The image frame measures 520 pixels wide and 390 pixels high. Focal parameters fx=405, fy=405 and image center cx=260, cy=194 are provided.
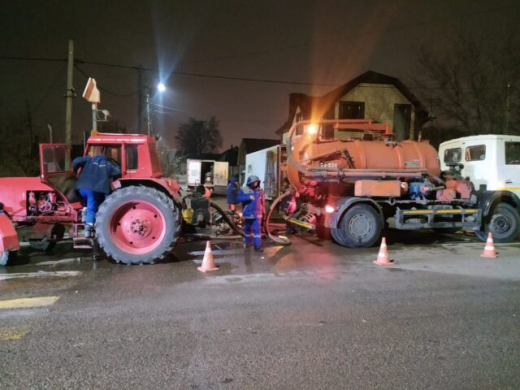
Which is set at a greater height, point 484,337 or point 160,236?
point 160,236

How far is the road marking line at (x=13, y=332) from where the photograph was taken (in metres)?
4.25

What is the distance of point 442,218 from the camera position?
34.2ft

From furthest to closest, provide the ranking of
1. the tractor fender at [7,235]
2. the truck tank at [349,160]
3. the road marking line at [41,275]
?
the truck tank at [349,160], the tractor fender at [7,235], the road marking line at [41,275]

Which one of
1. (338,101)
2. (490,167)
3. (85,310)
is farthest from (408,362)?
(338,101)

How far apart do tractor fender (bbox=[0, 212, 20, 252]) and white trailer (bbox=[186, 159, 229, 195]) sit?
2662 cm

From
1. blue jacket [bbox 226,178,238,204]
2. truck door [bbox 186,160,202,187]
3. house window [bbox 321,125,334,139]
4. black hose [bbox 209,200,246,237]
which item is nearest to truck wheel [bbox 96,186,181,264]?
black hose [bbox 209,200,246,237]

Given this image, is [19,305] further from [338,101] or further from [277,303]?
[338,101]

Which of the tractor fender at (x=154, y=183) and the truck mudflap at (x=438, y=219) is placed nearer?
the tractor fender at (x=154, y=183)

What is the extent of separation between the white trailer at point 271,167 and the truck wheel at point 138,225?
656 cm

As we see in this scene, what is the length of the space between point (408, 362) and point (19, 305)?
474 cm

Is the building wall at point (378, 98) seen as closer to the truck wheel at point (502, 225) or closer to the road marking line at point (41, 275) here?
the truck wheel at point (502, 225)

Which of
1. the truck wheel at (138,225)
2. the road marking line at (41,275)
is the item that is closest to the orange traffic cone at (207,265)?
the truck wheel at (138,225)

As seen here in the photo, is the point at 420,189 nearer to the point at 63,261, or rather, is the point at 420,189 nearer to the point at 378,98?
the point at 63,261

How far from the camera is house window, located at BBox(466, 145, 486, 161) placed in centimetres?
1063
